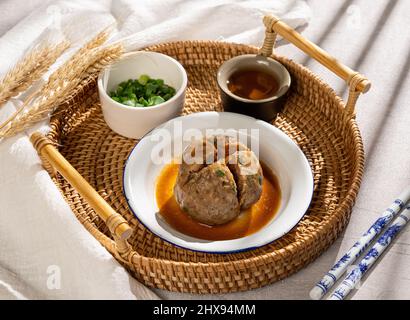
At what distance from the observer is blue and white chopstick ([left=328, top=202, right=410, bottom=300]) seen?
179cm

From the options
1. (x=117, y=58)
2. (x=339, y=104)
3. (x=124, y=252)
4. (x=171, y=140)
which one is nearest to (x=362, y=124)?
(x=339, y=104)

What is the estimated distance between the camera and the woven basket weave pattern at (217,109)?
1.79 metres

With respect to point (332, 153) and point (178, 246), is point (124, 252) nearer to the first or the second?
point (178, 246)

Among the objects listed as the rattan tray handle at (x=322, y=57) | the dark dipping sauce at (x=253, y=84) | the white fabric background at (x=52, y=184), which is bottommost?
the white fabric background at (x=52, y=184)

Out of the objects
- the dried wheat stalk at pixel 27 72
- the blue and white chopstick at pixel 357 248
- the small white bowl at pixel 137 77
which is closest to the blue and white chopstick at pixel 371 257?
the blue and white chopstick at pixel 357 248

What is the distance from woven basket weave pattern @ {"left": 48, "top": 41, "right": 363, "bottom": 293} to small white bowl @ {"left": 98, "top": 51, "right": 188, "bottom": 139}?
84 millimetres

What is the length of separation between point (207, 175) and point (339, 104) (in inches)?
27.3

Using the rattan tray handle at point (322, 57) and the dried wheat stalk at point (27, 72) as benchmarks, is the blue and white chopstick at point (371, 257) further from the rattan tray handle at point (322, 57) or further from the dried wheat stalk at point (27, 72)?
the dried wheat stalk at point (27, 72)

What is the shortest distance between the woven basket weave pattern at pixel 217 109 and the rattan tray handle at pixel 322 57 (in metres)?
0.07

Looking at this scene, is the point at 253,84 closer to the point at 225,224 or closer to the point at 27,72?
the point at 225,224

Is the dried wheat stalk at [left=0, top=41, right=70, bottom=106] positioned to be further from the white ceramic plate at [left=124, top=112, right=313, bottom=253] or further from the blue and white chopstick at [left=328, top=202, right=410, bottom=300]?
the blue and white chopstick at [left=328, top=202, right=410, bottom=300]

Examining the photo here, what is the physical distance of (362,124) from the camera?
2.46 meters

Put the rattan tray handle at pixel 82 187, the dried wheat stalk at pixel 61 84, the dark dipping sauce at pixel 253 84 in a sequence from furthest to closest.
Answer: the dark dipping sauce at pixel 253 84
the dried wheat stalk at pixel 61 84
the rattan tray handle at pixel 82 187

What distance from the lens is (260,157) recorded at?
2186 millimetres
